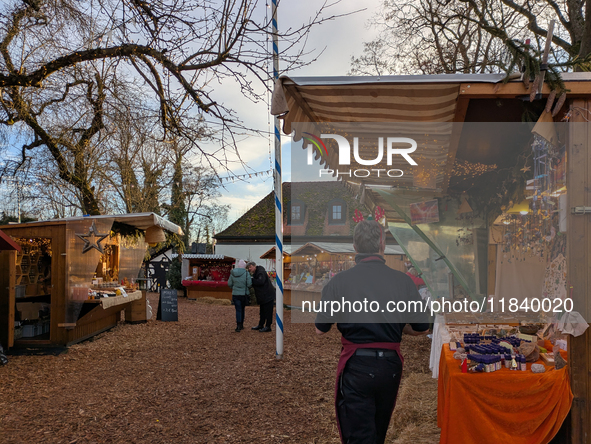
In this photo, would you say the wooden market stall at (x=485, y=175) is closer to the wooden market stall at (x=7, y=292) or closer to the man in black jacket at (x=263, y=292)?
the man in black jacket at (x=263, y=292)

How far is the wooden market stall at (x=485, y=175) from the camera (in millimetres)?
3580

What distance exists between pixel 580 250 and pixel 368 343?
6.14 ft

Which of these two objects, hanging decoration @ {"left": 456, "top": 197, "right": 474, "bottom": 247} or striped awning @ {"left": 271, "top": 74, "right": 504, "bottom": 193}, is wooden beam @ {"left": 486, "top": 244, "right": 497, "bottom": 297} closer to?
hanging decoration @ {"left": 456, "top": 197, "right": 474, "bottom": 247}

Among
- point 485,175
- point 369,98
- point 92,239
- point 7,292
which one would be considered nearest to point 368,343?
point 369,98

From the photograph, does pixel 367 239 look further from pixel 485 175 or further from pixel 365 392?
pixel 485 175

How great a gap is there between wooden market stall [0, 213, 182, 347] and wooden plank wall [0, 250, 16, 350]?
18 millimetres

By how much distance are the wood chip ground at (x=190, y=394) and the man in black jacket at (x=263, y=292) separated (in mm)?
1199

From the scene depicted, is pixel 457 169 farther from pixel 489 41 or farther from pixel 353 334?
pixel 489 41

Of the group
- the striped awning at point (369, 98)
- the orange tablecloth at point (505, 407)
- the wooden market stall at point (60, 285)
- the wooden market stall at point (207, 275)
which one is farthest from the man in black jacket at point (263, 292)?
the wooden market stall at point (207, 275)

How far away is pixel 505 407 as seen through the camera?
11.8ft

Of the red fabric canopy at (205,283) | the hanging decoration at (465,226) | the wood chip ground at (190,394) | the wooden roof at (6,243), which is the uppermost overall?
the hanging decoration at (465,226)

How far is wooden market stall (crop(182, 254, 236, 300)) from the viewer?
74.2 ft

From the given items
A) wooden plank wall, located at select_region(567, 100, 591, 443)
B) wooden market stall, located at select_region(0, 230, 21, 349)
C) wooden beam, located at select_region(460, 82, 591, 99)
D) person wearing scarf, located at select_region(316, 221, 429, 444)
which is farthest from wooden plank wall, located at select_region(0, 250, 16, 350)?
wooden plank wall, located at select_region(567, 100, 591, 443)

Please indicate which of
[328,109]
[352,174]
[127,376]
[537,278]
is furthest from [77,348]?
[537,278]
